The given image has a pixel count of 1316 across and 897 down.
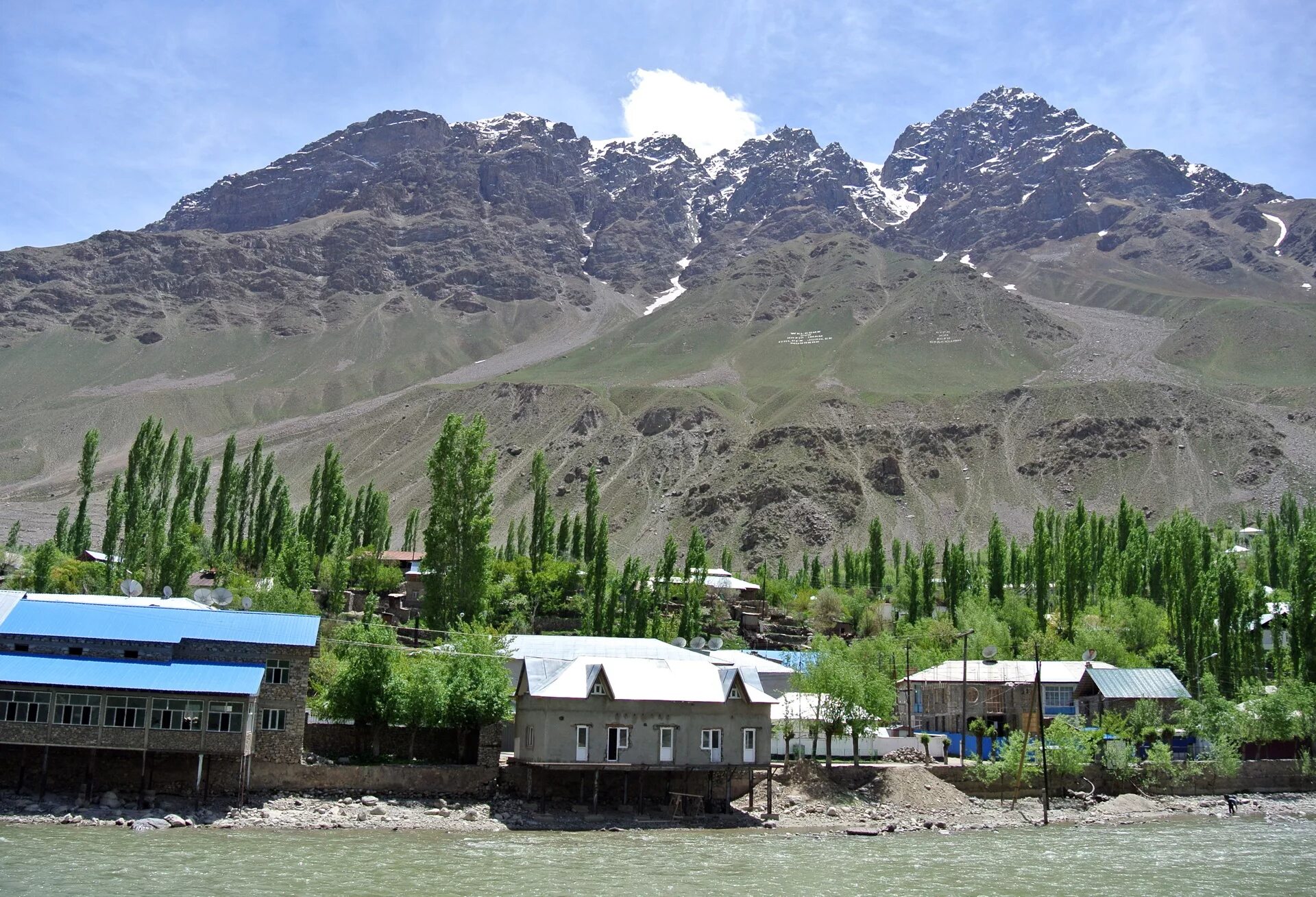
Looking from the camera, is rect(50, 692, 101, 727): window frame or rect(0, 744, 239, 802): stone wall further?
rect(0, 744, 239, 802): stone wall

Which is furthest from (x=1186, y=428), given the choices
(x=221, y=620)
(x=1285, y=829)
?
(x=221, y=620)

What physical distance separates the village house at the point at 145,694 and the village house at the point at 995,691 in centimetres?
3776

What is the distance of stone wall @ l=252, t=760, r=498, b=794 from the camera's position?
43.5 m

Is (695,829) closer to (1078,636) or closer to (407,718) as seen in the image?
(407,718)

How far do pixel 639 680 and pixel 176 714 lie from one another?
1850 centimetres

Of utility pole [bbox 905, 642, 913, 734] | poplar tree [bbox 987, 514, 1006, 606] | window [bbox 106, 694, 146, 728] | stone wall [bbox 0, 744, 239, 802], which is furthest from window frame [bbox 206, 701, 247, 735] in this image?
poplar tree [bbox 987, 514, 1006, 606]

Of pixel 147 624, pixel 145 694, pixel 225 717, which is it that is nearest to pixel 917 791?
pixel 225 717

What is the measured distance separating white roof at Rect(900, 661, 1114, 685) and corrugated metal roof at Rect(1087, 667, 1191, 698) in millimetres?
1076

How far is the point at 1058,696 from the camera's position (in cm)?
6650

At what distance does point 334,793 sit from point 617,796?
39.5ft

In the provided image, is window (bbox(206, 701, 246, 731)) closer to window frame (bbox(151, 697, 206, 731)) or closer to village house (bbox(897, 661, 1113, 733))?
window frame (bbox(151, 697, 206, 731))

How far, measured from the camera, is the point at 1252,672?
232ft

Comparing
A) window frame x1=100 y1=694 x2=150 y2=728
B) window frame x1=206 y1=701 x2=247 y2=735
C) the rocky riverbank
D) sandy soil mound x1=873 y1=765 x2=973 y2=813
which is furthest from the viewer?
sandy soil mound x1=873 y1=765 x2=973 y2=813

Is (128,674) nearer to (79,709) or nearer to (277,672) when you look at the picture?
(79,709)
